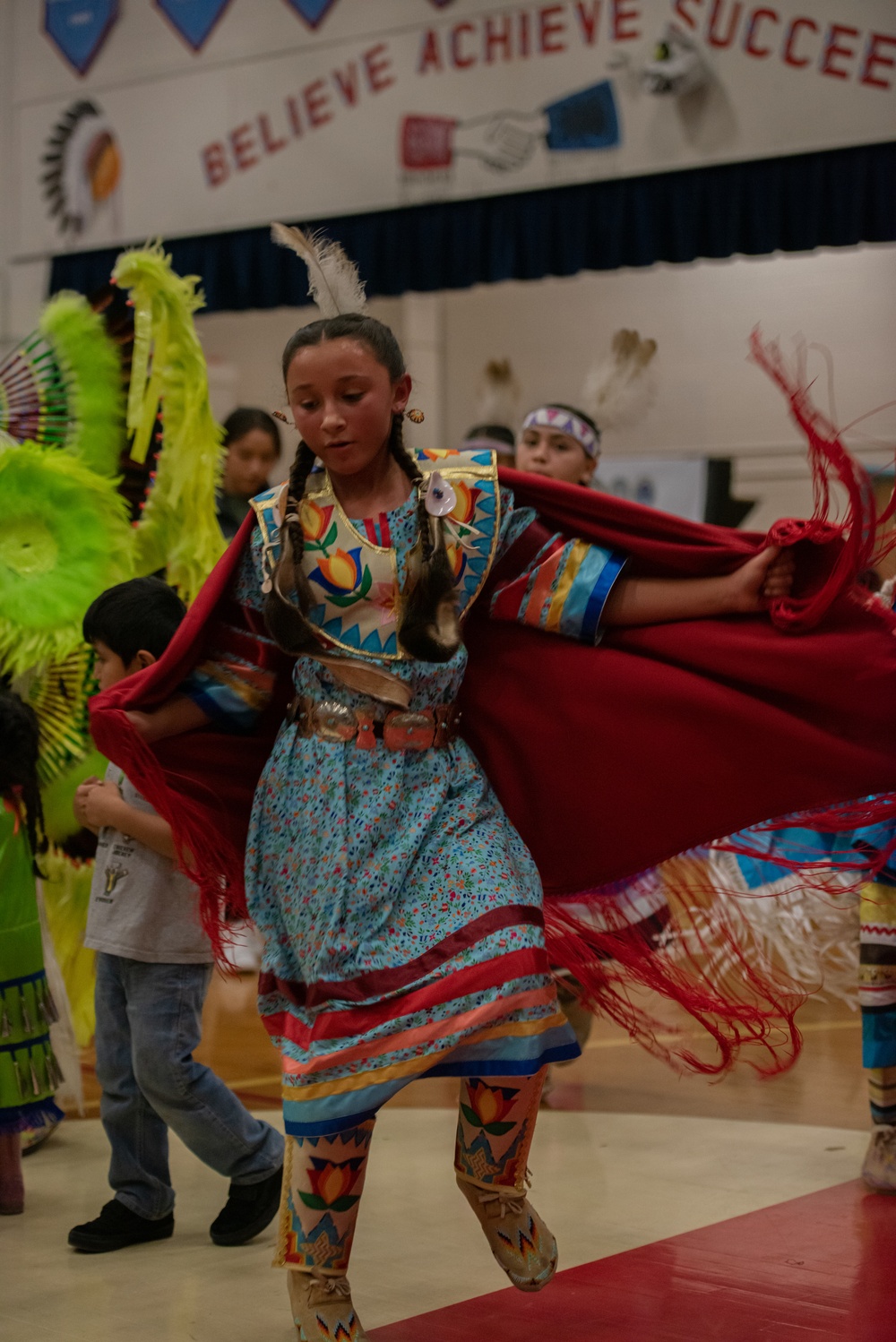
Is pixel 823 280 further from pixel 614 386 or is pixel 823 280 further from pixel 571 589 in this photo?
pixel 571 589

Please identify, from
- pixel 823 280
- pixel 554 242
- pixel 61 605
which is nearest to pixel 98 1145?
pixel 61 605

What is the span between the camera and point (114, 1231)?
2.63 meters

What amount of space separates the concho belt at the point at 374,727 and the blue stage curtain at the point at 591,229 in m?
4.20

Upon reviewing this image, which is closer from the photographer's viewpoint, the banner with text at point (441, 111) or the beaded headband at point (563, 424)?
the beaded headband at point (563, 424)

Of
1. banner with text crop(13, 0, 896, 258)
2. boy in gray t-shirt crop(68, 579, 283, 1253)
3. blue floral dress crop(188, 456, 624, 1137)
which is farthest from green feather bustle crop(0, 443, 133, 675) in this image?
banner with text crop(13, 0, 896, 258)

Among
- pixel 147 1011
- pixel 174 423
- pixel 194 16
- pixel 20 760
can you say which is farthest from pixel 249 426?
pixel 194 16

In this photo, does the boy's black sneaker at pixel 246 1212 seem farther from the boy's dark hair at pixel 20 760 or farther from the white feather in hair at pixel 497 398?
the white feather in hair at pixel 497 398

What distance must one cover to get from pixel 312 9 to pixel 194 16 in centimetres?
68

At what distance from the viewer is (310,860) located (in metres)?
2.16

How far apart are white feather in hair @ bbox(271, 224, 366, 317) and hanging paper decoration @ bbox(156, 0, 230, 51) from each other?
5.87m

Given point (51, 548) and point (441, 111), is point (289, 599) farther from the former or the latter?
point (441, 111)

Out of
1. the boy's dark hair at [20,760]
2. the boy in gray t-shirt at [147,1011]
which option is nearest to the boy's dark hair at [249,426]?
the boy's dark hair at [20,760]

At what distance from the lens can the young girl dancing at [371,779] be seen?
2.06 metres

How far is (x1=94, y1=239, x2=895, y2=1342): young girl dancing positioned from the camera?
206 cm
